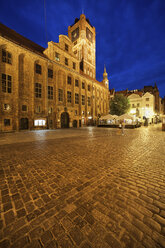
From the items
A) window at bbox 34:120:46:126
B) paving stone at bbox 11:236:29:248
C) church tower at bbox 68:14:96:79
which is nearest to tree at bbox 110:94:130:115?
church tower at bbox 68:14:96:79

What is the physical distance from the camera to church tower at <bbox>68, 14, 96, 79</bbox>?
37.8 meters

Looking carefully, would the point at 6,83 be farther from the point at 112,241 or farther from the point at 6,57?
the point at 112,241

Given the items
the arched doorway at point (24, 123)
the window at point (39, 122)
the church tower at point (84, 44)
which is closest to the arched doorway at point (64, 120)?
the window at point (39, 122)

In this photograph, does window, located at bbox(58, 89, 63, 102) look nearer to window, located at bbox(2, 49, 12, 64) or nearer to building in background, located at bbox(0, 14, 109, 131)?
building in background, located at bbox(0, 14, 109, 131)

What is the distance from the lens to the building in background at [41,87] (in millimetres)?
15906

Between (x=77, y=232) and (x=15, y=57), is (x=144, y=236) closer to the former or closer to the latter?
(x=77, y=232)

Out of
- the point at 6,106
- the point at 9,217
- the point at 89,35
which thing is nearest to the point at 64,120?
the point at 6,106

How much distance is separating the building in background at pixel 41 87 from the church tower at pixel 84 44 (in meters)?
11.3

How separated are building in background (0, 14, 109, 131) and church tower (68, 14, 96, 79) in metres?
11.3

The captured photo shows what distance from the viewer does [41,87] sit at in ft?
65.3

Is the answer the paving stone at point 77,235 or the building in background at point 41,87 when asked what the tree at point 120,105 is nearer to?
the building in background at point 41,87

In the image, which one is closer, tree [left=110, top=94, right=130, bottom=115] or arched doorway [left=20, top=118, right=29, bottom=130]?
arched doorway [left=20, top=118, right=29, bottom=130]

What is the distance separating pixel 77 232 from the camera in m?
1.53

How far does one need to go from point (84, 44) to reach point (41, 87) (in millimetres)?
30598
